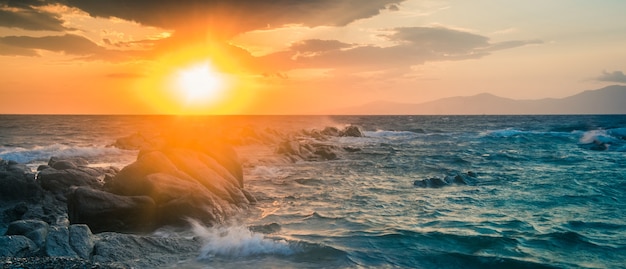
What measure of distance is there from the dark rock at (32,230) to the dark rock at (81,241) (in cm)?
56

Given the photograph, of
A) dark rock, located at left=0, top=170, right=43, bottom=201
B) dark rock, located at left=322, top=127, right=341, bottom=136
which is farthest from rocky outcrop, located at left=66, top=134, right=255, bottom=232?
dark rock, located at left=322, top=127, right=341, bottom=136

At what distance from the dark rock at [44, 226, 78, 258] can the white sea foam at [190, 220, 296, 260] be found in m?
2.94

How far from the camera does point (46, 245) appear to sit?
8.93 metres

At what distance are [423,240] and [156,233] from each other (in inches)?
318

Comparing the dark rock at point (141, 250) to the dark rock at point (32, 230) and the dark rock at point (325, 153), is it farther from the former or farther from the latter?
the dark rock at point (325, 153)

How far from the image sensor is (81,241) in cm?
947

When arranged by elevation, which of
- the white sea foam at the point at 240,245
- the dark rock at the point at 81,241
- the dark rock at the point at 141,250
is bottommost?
the white sea foam at the point at 240,245

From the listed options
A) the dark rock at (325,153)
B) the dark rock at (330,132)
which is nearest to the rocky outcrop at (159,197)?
the dark rock at (325,153)

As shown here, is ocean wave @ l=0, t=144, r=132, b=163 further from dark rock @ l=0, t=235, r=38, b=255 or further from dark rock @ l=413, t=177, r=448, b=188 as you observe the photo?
dark rock @ l=413, t=177, r=448, b=188

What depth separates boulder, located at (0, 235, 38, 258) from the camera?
8.54m

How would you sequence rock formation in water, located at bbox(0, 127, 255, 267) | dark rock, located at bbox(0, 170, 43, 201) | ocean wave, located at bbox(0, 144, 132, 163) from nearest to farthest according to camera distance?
rock formation in water, located at bbox(0, 127, 255, 267)
dark rock, located at bbox(0, 170, 43, 201)
ocean wave, located at bbox(0, 144, 132, 163)

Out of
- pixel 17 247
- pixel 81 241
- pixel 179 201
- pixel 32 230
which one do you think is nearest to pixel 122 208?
pixel 179 201

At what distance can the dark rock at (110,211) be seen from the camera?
1281 cm

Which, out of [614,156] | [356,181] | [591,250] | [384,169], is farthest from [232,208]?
[614,156]
